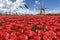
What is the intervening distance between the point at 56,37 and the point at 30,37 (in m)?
0.46

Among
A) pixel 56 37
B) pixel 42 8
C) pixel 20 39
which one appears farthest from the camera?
pixel 42 8

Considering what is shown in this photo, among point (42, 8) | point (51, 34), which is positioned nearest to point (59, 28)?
point (51, 34)

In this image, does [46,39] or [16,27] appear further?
[16,27]

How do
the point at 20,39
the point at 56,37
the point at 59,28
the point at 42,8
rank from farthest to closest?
the point at 42,8, the point at 59,28, the point at 56,37, the point at 20,39

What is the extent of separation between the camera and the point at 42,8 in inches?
2031

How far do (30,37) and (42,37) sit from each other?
220 mm

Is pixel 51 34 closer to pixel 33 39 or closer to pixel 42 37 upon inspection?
pixel 42 37

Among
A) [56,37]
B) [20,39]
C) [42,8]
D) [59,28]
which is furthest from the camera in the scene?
[42,8]

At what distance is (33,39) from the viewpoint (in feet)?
10.4

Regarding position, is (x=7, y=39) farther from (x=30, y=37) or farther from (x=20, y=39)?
(x=30, y=37)

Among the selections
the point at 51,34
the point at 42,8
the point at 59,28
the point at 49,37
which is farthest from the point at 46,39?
the point at 42,8

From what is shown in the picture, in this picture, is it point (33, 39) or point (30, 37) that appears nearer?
point (33, 39)

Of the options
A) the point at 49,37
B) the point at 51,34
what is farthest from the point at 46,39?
the point at 51,34

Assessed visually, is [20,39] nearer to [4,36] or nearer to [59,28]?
[4,36]
